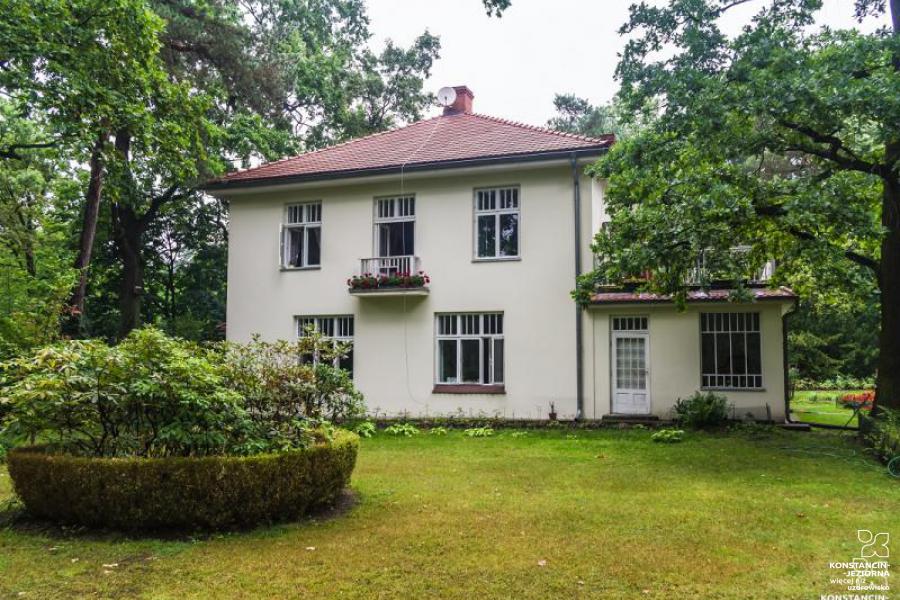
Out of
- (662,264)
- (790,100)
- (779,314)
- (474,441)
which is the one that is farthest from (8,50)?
(779,314)

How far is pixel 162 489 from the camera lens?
245 inches

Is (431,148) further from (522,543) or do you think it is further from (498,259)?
(522,543)

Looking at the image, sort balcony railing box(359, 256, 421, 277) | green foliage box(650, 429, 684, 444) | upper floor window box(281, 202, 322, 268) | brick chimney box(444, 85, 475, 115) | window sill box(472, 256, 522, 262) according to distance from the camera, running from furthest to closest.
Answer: brick chimney box(444, 85, 475, 115) < upper floor window box(281, 202, 322, 268) < balcony railing box(359, 256, 421, 277) < window sill box(472, 256, 522, 262) < green foliage box(650, 429, 684, 444)

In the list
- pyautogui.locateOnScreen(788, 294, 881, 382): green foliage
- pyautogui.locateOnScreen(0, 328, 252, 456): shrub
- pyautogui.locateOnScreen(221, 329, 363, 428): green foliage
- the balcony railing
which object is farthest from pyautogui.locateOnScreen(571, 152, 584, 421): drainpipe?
pyautogui.locateOnScreen(788, 294, 881, 382): green foliage

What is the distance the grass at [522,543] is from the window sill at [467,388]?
5.71 metres

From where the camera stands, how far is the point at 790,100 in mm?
9602

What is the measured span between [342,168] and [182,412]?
1116 centimetres

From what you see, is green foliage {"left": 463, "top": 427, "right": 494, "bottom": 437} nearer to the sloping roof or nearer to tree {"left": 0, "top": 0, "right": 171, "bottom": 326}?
the sloping roof

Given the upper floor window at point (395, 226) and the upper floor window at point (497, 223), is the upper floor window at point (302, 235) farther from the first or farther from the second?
the upper floor window at point (497, 223)

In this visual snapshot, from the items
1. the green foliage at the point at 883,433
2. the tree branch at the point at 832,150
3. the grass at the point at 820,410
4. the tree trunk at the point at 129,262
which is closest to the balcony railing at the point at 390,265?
the tree branch at the point at 832,150

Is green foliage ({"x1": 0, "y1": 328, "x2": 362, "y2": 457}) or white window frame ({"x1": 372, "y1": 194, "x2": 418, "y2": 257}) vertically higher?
white window frame ({"x1": 372, "y1": 194, "x2": 418, "y2": 257})

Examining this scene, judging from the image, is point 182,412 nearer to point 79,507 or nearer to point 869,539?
point 79,507

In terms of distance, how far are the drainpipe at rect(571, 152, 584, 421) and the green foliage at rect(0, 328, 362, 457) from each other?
28.9 ft

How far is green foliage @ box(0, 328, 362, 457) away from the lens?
6.41 meters
